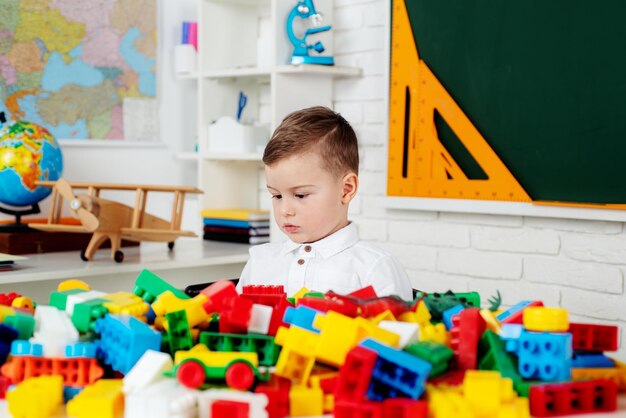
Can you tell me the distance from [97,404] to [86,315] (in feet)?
0.56

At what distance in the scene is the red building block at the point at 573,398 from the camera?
83 cm

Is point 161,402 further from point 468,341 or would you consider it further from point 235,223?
point 235,223

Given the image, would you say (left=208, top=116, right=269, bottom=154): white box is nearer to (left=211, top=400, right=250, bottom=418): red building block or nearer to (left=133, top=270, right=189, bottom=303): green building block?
(left=133, top=270, right=189, bottom=303): green building block

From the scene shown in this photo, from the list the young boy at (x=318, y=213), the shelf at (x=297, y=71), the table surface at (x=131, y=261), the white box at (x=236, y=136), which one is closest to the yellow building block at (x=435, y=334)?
the young boy at (x=318, y=213)

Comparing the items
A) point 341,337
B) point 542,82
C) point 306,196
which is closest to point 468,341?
point 341,337

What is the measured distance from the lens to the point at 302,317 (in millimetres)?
912

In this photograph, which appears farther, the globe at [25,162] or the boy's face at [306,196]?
the globe at [25,162]

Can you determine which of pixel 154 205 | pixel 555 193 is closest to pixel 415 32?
pixel 555 193

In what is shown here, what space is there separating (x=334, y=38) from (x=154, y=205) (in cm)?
94

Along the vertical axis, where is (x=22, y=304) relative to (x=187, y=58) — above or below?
below

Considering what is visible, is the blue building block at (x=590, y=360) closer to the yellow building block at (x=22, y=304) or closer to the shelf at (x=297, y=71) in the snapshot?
the yellow building block at (x=22, y=304)

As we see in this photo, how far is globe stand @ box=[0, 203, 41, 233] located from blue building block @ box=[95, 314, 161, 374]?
175cm

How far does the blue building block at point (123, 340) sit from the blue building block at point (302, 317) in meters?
0.14

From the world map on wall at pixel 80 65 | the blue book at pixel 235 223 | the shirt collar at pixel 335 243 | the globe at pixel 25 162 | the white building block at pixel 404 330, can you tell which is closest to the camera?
the white building block at pixel 404 330
